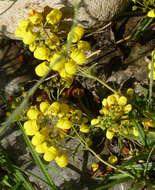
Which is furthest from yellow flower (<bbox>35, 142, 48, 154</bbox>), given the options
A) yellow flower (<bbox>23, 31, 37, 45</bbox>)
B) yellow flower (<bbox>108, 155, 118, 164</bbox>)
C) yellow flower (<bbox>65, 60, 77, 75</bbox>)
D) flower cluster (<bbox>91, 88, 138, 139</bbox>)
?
yellow flower (<bbox>108, 155, 118, 164</bbox>)

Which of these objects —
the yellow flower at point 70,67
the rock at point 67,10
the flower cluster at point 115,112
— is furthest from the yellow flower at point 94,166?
the rock at point 67,10

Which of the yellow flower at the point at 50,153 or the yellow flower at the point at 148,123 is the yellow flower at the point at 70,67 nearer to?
the yellow flower at the point at 50,153

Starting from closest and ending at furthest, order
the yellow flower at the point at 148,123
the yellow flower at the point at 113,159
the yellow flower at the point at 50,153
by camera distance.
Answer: the yellow flower at the point at 50,153 → the yellow flower at the point at 148,123 → the yellow flower at the point at 113,159

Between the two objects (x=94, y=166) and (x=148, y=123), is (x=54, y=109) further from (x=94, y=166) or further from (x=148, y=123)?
(x=94, y=166)

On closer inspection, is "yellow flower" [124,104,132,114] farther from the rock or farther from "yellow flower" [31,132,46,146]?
the rock

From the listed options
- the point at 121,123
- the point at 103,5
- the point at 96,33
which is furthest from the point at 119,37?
the point at 121,123

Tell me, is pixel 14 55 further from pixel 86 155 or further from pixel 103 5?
pixel 86 155

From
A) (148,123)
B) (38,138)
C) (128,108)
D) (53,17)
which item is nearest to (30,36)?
(53,17)

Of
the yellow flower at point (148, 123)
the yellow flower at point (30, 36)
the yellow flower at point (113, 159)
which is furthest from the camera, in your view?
the yellow flower at point (113, 159)
